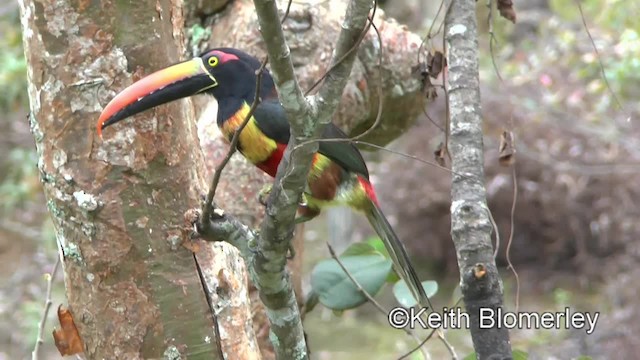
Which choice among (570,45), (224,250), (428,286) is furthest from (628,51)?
(224,250)

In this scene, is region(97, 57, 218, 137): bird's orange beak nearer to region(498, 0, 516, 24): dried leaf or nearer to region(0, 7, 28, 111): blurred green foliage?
region(498, 0, 516, 24): dried leaf

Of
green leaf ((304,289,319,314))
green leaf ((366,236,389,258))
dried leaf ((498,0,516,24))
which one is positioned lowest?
green leaf ((304,289,319,314))

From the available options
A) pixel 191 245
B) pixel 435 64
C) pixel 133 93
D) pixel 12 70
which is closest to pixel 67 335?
pixel 191 245

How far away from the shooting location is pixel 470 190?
1.50 m

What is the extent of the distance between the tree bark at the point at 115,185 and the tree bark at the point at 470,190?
0.53m

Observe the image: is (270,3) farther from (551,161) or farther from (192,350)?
(551,161)

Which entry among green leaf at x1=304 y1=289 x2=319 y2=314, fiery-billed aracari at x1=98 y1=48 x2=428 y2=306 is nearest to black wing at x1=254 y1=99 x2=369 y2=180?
fiery-billed aracari at x1=98 y1=48 x2=428 y2=306

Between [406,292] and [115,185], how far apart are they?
0.86 m

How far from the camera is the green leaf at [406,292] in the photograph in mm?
2217

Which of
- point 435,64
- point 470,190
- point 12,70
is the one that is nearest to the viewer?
point 470,190

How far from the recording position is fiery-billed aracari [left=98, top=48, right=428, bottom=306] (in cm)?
165

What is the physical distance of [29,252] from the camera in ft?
21.5

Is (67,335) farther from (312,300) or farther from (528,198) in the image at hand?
(528,198)

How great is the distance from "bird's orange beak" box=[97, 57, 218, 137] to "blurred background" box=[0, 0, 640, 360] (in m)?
3.35
